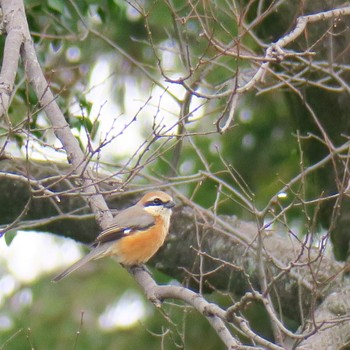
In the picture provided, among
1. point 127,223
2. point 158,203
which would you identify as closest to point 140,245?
point 127,223

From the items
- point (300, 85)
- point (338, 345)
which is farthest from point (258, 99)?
point (338, 345)

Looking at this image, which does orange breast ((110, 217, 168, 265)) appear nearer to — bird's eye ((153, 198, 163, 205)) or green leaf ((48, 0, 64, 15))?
bird's eye ((153, 198, 163, 205))

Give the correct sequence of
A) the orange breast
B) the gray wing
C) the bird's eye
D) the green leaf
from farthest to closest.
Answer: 1. the bird's eye
2. the green leaf
3. the orange breast
4. the gray wing

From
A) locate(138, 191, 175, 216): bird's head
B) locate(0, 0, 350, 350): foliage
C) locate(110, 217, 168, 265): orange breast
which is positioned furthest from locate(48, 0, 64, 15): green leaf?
locate(110, 217, 168, 265): orange breast

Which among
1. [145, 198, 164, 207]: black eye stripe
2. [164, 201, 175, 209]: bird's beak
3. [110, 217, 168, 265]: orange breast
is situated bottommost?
[110, 217, 168, 265]: orange breast

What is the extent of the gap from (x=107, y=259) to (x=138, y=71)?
189cm

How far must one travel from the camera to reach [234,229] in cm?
609

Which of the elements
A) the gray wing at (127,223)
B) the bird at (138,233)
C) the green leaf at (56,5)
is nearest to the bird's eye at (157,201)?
the bird at (138,233)

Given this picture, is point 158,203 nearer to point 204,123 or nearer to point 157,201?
point 157,201

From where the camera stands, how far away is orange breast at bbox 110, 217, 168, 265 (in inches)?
228

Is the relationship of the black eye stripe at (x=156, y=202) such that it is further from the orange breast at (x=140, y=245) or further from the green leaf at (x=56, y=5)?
the green leaf at (x=56, y=5)

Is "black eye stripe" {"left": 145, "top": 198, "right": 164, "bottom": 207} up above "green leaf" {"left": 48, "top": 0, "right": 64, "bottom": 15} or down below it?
below

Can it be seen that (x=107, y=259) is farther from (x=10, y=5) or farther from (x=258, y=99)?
(x=10, y=5)

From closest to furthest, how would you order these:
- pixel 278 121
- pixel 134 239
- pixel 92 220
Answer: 1. pixel 134 239
2. pixel 92 220
3. pixel 278 121
